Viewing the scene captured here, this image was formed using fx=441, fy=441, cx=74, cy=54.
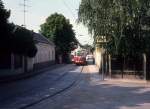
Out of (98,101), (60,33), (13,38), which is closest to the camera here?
(98,101)

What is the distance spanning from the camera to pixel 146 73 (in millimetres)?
34969

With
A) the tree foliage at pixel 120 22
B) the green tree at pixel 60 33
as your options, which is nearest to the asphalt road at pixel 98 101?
the tree foliage at pixel 120 22

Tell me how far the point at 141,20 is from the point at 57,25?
5127 centimetres

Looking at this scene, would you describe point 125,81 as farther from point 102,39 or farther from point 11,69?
point 11,69

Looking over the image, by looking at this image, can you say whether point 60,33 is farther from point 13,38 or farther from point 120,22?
point 120,22

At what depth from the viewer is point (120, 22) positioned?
104 feet

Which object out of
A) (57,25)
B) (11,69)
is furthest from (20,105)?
(57,25)

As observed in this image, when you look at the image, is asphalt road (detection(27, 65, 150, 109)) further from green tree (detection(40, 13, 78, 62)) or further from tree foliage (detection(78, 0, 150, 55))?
green tree (detection(40, 13, 78, 62))

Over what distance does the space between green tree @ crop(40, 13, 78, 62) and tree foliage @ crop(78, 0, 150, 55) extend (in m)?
45.5

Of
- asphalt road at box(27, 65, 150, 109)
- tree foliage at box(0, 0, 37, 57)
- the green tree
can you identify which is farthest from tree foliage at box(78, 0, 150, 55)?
the green tree

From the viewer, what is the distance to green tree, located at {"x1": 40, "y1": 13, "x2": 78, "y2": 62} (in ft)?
265

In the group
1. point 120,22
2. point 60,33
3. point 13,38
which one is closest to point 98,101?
point 120,22

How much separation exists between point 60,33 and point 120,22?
5043cm

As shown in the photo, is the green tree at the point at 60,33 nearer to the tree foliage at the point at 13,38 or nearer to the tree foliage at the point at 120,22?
the tree foliage at the point at 13,38
